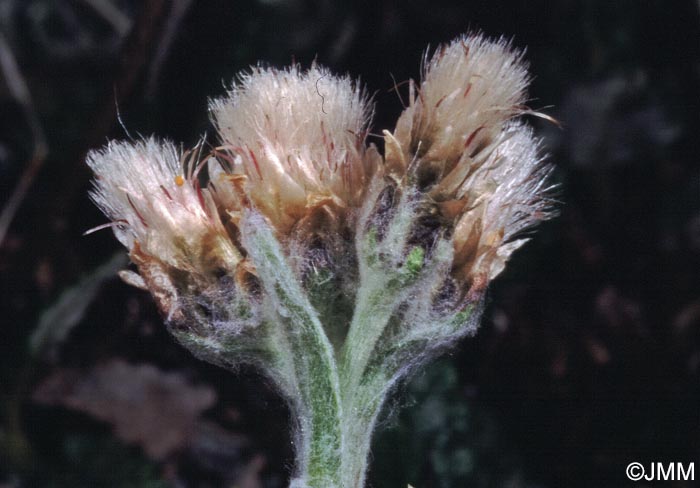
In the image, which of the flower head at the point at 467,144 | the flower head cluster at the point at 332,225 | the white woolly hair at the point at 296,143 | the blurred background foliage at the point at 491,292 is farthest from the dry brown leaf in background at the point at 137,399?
the flower head at the point at 467,144

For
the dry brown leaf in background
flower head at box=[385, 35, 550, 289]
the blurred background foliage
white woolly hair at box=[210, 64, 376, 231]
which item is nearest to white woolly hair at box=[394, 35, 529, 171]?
flower head at box=[385, 35, 550, 289]

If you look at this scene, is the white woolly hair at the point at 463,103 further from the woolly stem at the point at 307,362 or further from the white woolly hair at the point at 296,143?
the woolly stem at the point at 307,362

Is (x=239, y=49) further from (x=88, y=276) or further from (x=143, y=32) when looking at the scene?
(x=88, y=276)

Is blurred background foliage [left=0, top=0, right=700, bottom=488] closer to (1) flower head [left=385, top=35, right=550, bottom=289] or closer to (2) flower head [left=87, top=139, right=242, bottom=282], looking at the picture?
(1) flower head [left=385, top=35, right=550, bottom=289]

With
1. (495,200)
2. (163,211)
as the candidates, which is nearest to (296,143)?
(163,211)

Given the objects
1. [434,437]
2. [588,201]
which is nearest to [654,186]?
[588,201]

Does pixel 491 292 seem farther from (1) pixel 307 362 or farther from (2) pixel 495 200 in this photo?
(1) pixel 307 362
